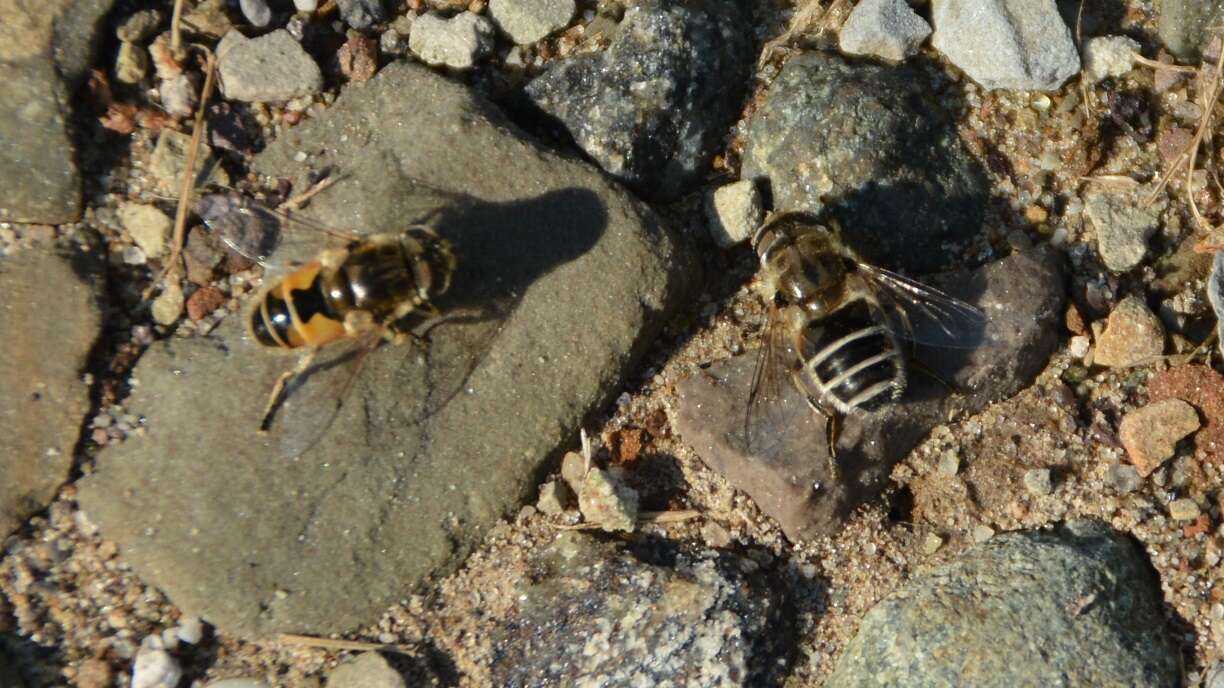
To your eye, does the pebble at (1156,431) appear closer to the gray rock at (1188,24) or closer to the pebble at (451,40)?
the gray rock at (1188,24)

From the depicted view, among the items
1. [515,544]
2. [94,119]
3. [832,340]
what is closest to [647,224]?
[832,340]

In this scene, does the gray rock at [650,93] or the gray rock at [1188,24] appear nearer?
the gray rock at [650,93]

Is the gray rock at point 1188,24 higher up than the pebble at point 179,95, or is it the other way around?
the gray rock at point 1188,24

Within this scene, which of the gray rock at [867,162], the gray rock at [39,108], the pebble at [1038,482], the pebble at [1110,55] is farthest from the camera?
the pebble at [1110,55]

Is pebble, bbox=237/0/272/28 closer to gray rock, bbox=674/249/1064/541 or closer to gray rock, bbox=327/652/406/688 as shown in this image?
gray rock, bbox=674/249/1064/541

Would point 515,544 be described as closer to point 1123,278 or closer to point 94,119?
point 94,119

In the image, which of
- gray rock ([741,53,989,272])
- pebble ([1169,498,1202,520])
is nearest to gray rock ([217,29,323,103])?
gray rock ([741,53,989,272])

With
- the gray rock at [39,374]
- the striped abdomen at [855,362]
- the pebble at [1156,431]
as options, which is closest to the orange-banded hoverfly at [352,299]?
the gray rock at [39,374]
